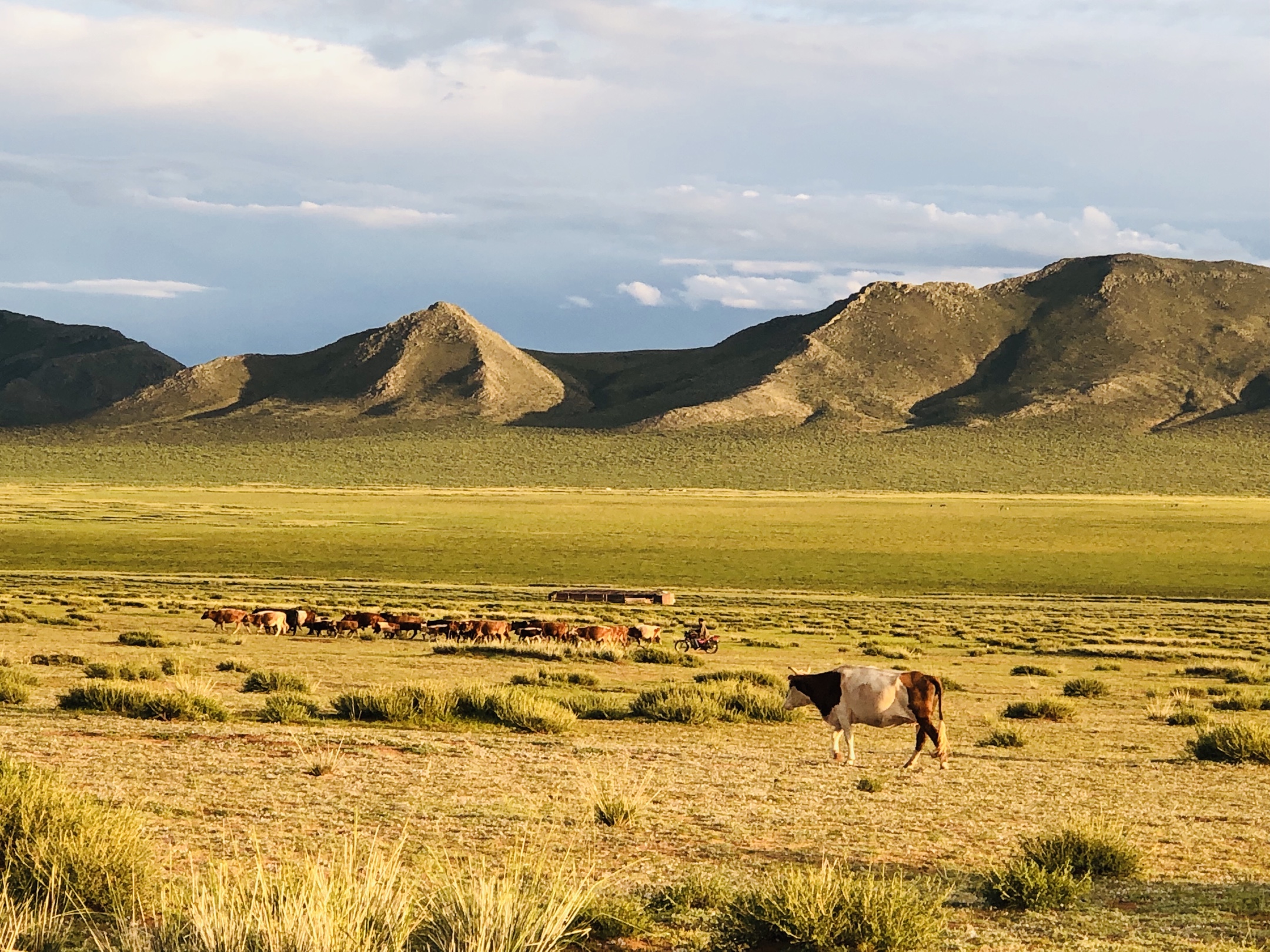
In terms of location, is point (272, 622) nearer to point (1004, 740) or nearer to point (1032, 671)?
point (1032, 671)

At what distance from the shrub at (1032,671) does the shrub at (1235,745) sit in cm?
1206

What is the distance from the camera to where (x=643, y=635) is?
3186 centimetres

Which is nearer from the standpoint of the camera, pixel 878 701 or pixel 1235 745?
pixel 878 701

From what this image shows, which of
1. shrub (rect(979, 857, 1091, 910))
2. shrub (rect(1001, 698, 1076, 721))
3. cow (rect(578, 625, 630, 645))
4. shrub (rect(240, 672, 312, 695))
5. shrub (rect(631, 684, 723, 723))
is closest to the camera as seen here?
shrub (rect(979, 857, 1091, 910))

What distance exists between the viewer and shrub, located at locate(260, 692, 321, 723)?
15.5 metres

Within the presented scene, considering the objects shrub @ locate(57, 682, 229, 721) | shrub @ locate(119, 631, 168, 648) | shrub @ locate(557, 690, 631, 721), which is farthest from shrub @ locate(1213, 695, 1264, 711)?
shrub @ locate(119, 631, 168, 648)

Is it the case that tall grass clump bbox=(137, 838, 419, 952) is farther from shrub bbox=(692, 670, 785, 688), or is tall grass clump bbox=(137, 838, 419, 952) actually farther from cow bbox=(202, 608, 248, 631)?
cow bbox=(202, 608, 248, 631)

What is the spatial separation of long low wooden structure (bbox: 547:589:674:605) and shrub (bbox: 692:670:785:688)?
74.8ft

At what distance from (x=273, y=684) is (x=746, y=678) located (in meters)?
8.28

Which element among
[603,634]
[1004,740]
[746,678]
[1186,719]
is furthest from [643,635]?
[1004,740]

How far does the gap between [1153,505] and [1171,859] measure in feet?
368

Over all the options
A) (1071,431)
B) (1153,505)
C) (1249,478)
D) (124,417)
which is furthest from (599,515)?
(124,417)

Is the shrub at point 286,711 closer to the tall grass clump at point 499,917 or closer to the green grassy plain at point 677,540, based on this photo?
the tall grass clump at point 499,917

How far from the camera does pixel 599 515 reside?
100 meters
